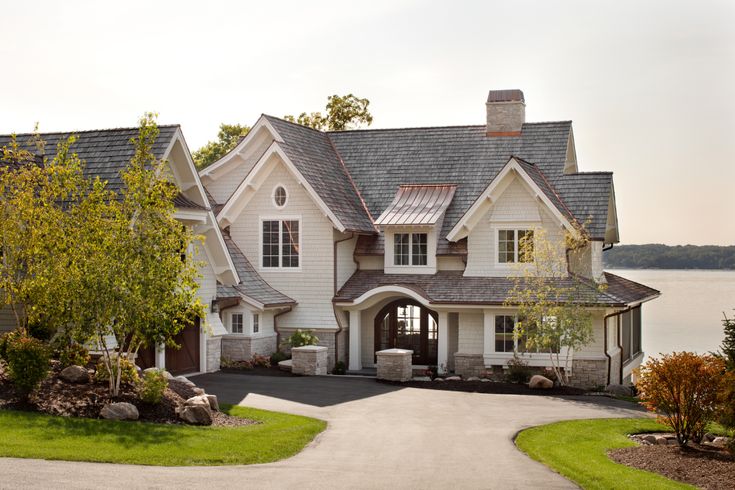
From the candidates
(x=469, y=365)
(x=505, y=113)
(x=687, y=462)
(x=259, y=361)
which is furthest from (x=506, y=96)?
(x=687, y=462)

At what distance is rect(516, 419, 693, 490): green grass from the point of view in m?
15.0

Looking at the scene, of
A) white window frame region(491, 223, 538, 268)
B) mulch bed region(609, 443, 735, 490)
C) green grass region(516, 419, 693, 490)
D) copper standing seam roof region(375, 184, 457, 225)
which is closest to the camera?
green grass region(516, 419, 693, 490)

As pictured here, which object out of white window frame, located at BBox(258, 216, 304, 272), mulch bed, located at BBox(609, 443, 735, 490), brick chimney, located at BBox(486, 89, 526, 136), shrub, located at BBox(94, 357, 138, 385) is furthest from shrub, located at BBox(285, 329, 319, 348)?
mulch bed, located at BBox(609, 443, 735, 490)

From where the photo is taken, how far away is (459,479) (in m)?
15.0

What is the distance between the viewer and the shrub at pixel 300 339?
31453mm

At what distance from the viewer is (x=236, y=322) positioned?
31.0 meters

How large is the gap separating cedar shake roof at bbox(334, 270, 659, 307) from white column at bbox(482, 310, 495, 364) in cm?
61

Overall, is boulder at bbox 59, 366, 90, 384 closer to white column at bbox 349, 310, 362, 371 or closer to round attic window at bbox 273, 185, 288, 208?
white column at bbox 349, 310, 362, 371

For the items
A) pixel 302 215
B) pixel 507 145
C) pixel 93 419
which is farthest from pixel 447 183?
pixel 93 419

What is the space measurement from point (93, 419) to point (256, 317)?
14.1 meters

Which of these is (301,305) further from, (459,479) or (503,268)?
(459,479)

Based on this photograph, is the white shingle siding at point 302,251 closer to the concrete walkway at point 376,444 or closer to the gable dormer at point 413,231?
the gable dormer at point 413,231

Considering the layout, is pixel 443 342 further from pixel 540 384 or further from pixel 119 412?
pixel 119 412

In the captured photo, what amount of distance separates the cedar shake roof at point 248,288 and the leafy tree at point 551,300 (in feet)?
25.8
